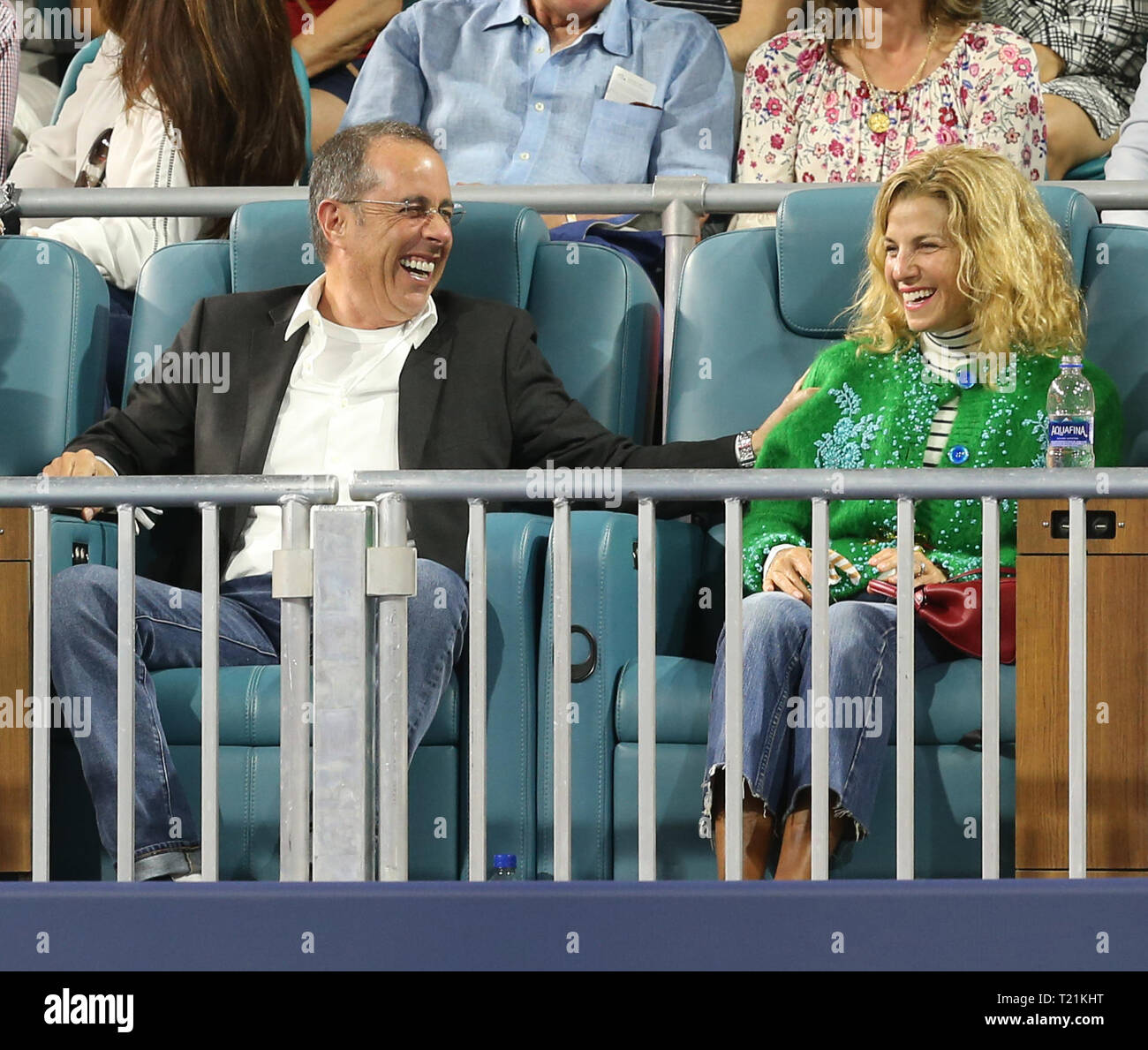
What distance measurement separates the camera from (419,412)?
8.59ft

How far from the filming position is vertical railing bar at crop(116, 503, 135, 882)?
1.89m

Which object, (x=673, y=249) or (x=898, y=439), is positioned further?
(x=673, y=249)

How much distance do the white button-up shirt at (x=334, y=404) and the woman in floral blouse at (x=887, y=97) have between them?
82 cm

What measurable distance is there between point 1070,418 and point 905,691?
2.10 feet

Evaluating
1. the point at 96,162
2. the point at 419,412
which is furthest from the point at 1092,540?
the point at 96,162

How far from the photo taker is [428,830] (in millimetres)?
2223

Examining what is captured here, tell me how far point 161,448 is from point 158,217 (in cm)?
55

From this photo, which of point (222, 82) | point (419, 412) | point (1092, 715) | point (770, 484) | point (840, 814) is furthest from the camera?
point (222, 82)

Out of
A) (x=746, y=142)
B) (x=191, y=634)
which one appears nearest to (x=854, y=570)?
(x=191, y=634)

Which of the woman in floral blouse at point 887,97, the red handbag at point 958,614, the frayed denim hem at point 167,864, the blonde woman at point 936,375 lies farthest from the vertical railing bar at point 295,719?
the woman in floral blouse at point 887,97

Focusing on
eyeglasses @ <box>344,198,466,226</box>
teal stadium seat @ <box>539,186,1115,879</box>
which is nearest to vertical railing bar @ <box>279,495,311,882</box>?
teal stadium seat @ <box>539,186,1115,879</box>

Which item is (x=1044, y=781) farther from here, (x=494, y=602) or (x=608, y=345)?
(x=608, y=345)

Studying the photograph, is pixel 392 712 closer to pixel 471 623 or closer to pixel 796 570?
pixel 471 623

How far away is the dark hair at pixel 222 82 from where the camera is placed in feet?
10.2
